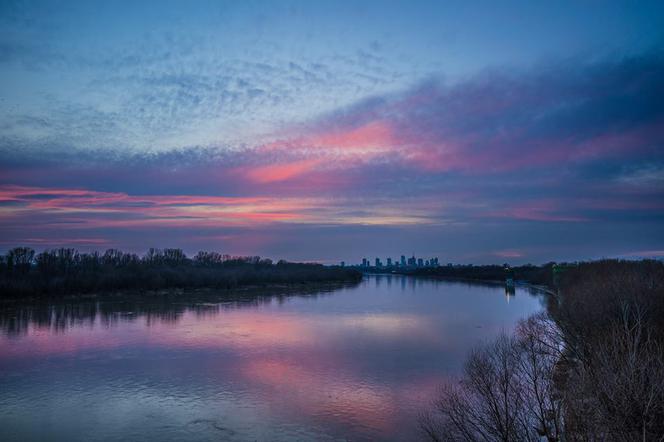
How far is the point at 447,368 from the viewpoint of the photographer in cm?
1557

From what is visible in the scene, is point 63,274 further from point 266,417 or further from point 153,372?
point 266,417

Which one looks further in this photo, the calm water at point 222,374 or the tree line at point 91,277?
the tree line at point 91,277

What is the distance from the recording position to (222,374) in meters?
15.0

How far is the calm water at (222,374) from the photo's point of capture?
10320 millimetres

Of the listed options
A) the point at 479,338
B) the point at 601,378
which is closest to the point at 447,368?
the point at 479,338

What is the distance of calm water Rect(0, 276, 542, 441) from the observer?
1032 centimetres

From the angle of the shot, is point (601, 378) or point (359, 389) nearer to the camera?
point (601, 378)

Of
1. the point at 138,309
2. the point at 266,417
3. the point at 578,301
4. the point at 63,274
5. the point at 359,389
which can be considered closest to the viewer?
the point at 266,417

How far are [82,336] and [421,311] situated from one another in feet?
70.0

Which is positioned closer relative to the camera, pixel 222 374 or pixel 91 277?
pixel 222 374

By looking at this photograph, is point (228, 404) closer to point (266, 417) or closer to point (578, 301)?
point (266, 417)

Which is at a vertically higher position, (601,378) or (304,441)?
(601,378)

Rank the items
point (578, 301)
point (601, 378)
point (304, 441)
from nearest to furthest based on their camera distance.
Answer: point (601, 378) < point (304, 441) < point (578, 301)

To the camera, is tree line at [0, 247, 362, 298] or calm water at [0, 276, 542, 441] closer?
calm water at [0, 276, 542, 441]
